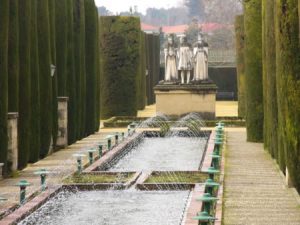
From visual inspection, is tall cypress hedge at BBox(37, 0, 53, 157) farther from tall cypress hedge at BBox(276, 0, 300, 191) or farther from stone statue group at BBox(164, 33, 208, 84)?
stone statue group at BBox(164, 33, 208, 84)

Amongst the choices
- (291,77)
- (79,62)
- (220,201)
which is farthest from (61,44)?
(291,77)

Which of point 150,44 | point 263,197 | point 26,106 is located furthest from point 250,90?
point 150,44

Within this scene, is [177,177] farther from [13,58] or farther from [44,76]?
[44,76]

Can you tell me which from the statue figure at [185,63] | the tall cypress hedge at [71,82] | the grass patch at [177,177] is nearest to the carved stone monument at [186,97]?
the statue figure at [185,63]

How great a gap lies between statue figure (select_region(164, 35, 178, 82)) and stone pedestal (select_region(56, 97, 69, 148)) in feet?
30.4

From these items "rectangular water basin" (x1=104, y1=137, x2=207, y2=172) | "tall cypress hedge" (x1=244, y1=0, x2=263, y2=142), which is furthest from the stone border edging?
"tall cypress hedge" (x1=244, y1=0, x2=263, y2=142)

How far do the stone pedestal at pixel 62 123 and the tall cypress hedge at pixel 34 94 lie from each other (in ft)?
10.9

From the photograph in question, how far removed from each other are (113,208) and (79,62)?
1226cm

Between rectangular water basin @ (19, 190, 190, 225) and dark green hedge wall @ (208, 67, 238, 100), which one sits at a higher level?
dark green hedge wall @ (208, 67, 238, 100)

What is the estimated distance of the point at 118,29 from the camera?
108ft

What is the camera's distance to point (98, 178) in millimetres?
14172

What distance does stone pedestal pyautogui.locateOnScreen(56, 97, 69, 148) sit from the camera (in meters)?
20.8

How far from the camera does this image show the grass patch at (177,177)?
13656mm

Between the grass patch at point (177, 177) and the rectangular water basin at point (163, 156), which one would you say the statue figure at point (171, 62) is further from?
the grass patch at point (177, 177)
